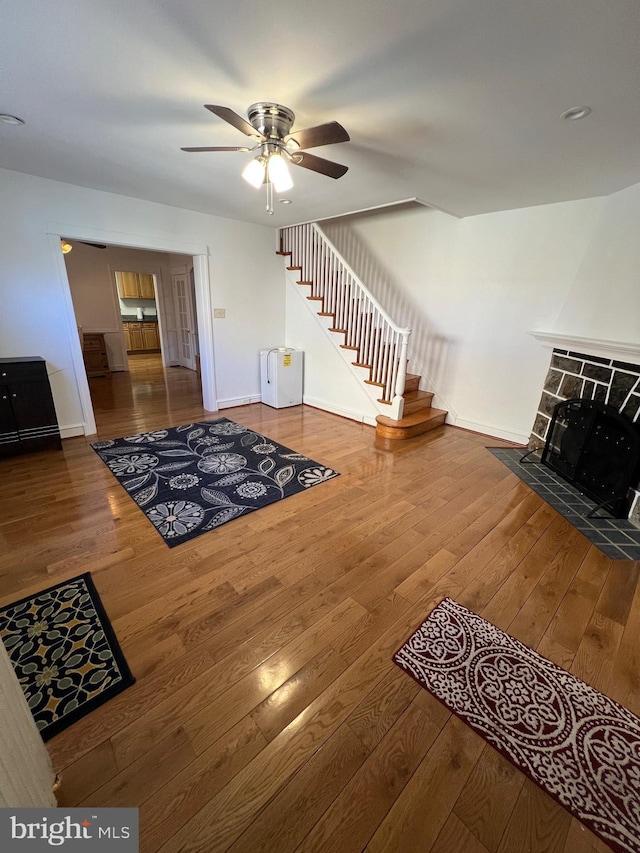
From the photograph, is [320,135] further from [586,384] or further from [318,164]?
[586,384]

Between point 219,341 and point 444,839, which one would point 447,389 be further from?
point 444,839

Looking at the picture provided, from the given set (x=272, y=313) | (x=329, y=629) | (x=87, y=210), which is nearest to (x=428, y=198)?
(x=272, y=313)

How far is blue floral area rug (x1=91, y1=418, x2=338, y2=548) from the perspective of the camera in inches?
99.2

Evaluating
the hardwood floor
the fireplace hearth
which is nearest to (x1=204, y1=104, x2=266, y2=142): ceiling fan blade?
the hardwood floor

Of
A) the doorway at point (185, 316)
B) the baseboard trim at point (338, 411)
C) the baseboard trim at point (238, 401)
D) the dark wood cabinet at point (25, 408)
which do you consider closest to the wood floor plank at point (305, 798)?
the baseboard trim at point (338, 411)

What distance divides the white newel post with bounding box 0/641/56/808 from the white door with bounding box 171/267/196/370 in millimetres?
7336

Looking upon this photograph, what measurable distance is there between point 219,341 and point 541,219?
407cm

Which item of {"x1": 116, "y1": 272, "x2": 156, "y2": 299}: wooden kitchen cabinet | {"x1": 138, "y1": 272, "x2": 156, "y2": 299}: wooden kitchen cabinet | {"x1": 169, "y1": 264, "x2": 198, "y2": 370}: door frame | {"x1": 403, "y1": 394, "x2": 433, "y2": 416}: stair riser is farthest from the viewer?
{"x1": 138, "y1": 272, "x2": 156, "y2": 299}: wooden kitchen cabinet

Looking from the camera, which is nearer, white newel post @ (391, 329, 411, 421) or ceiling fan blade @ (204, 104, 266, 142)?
ceiling fan blade @ (204, 104, 266, 142)

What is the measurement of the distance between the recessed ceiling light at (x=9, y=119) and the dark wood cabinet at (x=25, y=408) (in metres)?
1.89

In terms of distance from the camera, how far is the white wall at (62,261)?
3.26m

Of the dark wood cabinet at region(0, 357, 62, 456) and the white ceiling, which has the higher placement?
the white ceiling

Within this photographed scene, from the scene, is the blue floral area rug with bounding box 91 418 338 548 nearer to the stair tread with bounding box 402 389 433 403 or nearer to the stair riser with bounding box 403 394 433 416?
the stair riser with bounding box 403 394 433 416

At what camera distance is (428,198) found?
3.36 metres
